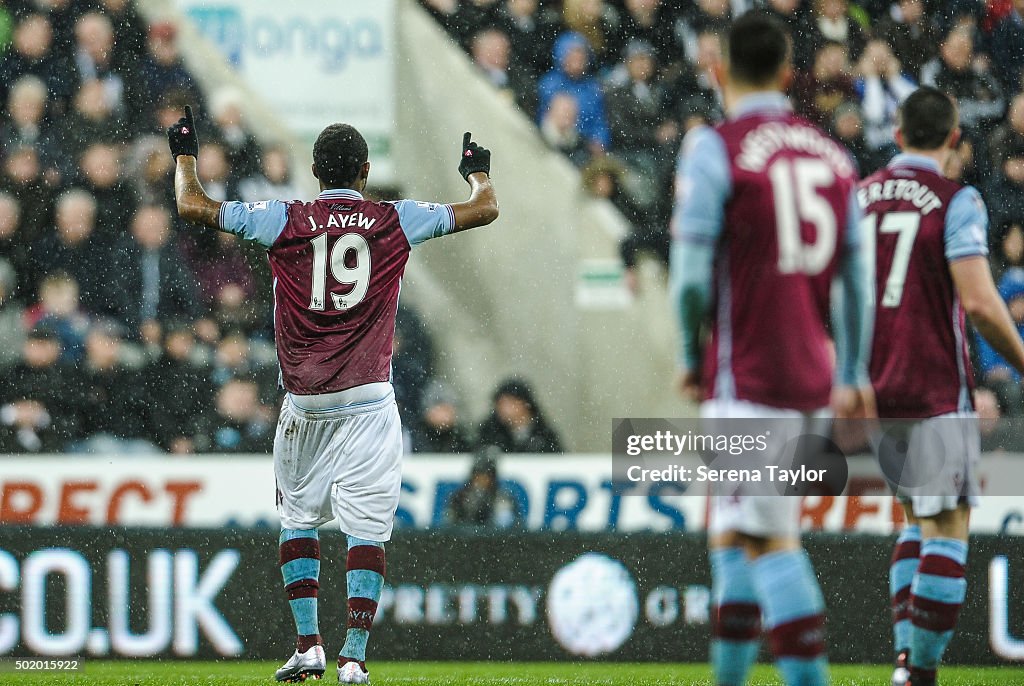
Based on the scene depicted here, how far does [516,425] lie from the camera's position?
7.90 m

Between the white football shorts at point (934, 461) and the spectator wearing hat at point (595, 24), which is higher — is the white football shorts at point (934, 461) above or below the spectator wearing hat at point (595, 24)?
below

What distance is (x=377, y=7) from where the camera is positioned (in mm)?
8711

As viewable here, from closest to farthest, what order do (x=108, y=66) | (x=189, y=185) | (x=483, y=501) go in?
(x=189, y=185), (x=483, y=501), (x=108, y=66)

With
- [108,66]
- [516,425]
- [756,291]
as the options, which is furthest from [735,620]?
[108,66]

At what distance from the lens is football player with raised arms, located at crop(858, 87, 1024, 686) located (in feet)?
13.9

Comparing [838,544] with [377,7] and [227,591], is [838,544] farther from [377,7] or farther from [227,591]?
[377,7]

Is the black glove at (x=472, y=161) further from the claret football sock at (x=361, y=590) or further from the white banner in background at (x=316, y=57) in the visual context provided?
the white banner in background at (x=316, y=57)

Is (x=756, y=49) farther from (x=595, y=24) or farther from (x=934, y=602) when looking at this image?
(x=595, y=24)

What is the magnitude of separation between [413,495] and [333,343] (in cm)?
278

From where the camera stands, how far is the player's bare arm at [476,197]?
5000 mm

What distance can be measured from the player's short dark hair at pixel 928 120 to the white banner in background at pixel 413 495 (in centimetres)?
317

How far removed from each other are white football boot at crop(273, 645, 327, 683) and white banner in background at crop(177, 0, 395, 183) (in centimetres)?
446

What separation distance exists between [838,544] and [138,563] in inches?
130

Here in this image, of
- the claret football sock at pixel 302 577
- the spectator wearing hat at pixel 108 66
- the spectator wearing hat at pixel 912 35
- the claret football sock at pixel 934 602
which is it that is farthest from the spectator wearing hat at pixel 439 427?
the claret football sock at pixel 934 602
